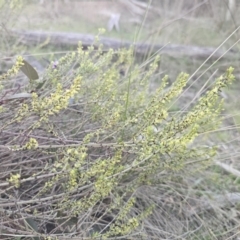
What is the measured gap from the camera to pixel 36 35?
2.91m

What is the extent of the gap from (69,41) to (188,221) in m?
2.22

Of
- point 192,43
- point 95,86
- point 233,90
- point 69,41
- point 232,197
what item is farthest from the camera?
point 192,43

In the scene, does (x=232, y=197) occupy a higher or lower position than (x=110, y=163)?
lower

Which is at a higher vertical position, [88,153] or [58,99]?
[58,99]

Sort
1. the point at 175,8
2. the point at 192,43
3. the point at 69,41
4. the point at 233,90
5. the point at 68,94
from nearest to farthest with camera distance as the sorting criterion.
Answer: the point at 68,94
the point at 233,90
the point at 69,41
the point at 192,43
the point at 175,8

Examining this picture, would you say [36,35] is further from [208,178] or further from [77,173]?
[77,173]

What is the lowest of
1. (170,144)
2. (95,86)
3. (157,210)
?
(157,210)

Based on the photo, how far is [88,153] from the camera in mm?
1056

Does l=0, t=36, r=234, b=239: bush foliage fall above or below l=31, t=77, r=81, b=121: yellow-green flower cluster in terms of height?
below

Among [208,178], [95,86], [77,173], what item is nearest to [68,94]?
[77,173]

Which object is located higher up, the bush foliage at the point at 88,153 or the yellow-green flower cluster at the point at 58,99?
the yellow-green flower cluster at the point at 58,99

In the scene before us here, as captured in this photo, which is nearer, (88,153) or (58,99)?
(58,99)

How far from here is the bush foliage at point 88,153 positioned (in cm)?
80

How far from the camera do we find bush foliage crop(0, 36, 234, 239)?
31.4 inches
